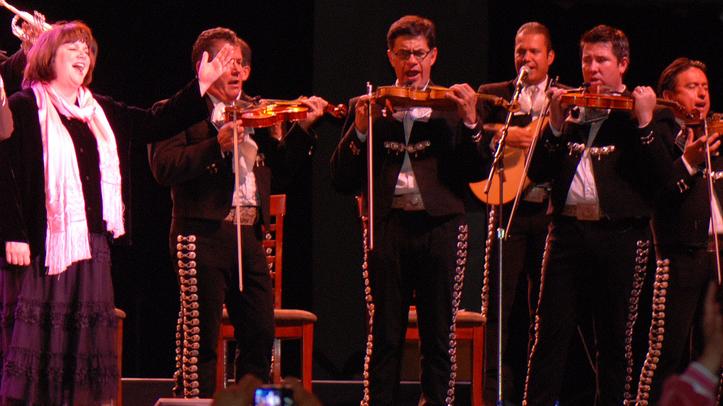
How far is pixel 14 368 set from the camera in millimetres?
3926

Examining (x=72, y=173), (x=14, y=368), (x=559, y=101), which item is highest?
(x=559, y=101)


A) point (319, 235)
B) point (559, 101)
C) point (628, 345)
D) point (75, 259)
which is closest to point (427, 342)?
point (628, 345)

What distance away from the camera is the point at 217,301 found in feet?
14.7

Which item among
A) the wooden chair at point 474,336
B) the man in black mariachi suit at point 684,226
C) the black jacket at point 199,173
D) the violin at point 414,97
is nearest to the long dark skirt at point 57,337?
the black jacket at point 199,173

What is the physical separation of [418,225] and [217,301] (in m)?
0.87

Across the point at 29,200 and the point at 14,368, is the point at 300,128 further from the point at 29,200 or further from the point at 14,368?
the point at 14,368

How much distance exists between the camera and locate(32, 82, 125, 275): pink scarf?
4.04 m

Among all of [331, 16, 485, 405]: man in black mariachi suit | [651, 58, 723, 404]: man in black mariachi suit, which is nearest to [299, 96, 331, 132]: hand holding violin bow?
[331, 16, 485, 405]: man in black mariachi suit

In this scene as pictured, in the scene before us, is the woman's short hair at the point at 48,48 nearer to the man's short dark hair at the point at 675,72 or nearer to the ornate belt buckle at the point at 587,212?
the ornate belt buckle at the point at 587,212

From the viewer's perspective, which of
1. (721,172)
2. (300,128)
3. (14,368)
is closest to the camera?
(14,368)

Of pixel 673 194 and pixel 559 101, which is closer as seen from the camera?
pixel 559 101

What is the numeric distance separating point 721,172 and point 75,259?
3084 millimetres

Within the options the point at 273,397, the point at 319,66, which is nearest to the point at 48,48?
the point at 319,66

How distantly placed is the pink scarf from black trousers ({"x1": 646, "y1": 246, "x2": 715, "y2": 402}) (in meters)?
2.41
